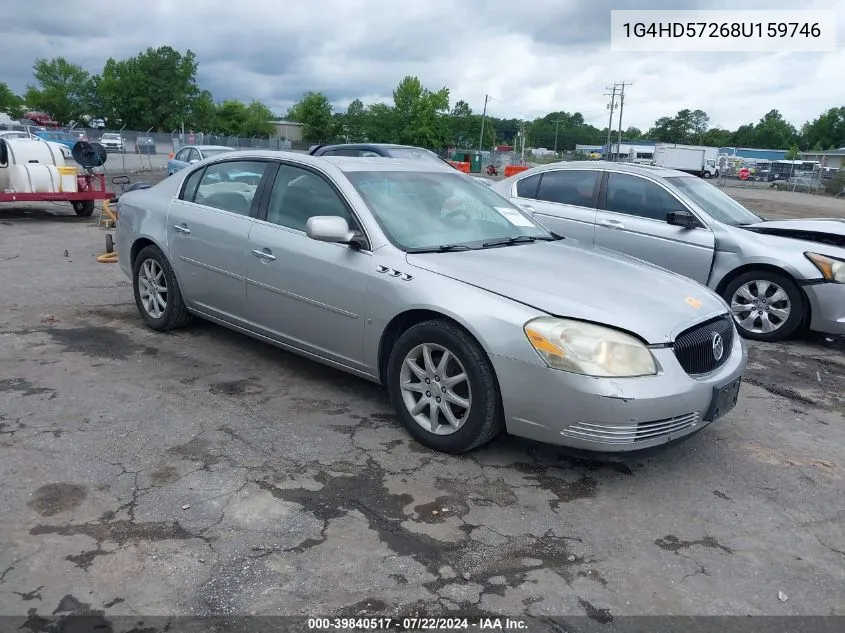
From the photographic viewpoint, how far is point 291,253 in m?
4.70

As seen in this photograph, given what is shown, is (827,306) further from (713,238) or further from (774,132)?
(774,132)

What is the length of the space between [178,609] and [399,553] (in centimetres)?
88

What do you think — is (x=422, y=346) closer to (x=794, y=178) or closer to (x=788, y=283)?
(x=788, y=283)

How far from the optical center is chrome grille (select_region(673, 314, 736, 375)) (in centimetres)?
370

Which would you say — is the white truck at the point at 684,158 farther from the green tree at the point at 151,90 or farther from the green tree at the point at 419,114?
the green tree at the point at 151,90

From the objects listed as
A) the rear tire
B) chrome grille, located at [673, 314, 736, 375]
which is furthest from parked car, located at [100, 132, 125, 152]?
chrome grille, located at [673, 314, 736, 375]

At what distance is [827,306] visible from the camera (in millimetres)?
6414

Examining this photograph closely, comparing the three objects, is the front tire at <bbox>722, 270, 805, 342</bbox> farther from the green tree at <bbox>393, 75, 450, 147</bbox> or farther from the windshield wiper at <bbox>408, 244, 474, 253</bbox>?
the green tree at <bbox>393, 75, 450, 147</bbox>

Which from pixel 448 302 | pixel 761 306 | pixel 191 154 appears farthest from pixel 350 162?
pixel 191 154

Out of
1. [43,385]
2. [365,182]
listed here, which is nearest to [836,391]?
[365,182]

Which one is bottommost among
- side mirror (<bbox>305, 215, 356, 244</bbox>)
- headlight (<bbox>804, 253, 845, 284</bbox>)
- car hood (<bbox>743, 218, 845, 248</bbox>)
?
headlight (<bbox>804, 253, 845, 284</bbox>)

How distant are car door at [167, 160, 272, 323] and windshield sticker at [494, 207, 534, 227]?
171cm

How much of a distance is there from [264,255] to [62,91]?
103010 mm

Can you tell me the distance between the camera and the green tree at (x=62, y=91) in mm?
91875
